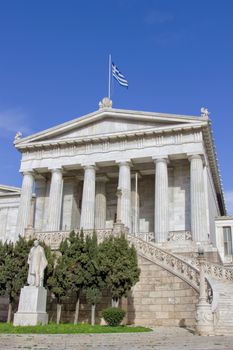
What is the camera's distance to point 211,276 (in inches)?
922

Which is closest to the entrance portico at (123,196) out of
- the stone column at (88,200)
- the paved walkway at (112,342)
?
the stone column at (88,200)

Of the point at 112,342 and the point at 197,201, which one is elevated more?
the point at 197,201

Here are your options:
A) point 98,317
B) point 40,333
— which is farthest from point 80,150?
point 40,333

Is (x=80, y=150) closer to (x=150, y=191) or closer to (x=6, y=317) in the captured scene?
(x=150, y=191)

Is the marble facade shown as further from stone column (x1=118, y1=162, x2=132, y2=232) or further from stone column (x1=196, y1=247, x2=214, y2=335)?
stone column (x1=196, y1=247, x2=214, y2=335)

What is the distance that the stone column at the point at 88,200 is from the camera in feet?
117

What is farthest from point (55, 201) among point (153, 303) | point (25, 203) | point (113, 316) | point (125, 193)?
point (113, 316)

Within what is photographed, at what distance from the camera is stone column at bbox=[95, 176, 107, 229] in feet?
128

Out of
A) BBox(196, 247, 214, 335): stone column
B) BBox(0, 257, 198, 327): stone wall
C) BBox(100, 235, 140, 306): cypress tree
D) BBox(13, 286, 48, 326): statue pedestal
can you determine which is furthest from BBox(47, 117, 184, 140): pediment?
BBox(13, 286, 48, 326): statue pedestal

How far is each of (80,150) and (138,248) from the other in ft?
49.2

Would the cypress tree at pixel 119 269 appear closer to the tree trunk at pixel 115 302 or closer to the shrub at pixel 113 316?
the tree trunk at pixel 115 302

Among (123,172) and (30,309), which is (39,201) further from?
(30,309)

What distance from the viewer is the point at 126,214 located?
115ft

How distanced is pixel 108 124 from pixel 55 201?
26.2 ft
